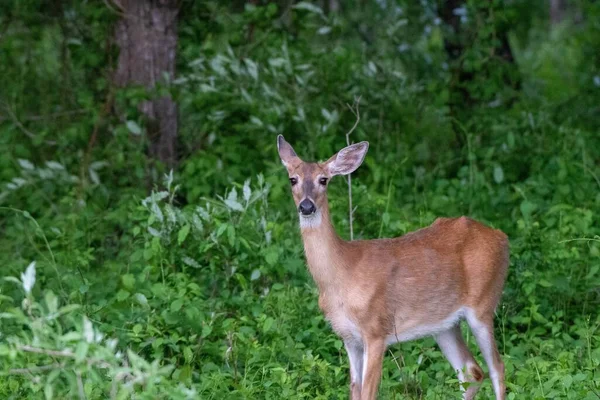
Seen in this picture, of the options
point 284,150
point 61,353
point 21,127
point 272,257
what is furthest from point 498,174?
point 61,353

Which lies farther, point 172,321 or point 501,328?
point 501,328

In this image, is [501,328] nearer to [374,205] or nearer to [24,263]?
[374,205]

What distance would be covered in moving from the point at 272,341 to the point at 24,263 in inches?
78.2

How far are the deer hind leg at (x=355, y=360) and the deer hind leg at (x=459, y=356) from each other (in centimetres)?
51

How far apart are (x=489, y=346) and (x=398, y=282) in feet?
1.80

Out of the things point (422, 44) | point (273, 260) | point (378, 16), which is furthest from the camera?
point (422, 44)

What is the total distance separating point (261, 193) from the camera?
7.43 metres

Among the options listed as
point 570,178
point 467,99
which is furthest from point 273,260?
point 467,99

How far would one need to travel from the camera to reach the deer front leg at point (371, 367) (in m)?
6.00

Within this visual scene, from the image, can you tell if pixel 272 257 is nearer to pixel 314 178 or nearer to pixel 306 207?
pixel 314 178

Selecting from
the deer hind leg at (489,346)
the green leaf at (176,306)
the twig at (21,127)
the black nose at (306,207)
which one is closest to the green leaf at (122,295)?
the green leaf at (176,306)

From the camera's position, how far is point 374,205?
8.12 metres

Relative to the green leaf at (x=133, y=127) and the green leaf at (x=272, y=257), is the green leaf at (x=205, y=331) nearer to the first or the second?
the green leaf at (x=272, y=257)

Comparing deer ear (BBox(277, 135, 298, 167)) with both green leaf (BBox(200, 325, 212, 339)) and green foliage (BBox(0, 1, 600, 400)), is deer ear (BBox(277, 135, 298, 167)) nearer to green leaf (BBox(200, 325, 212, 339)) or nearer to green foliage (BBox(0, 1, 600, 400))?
green foliage (BBox(0, 1, 600, 400))
